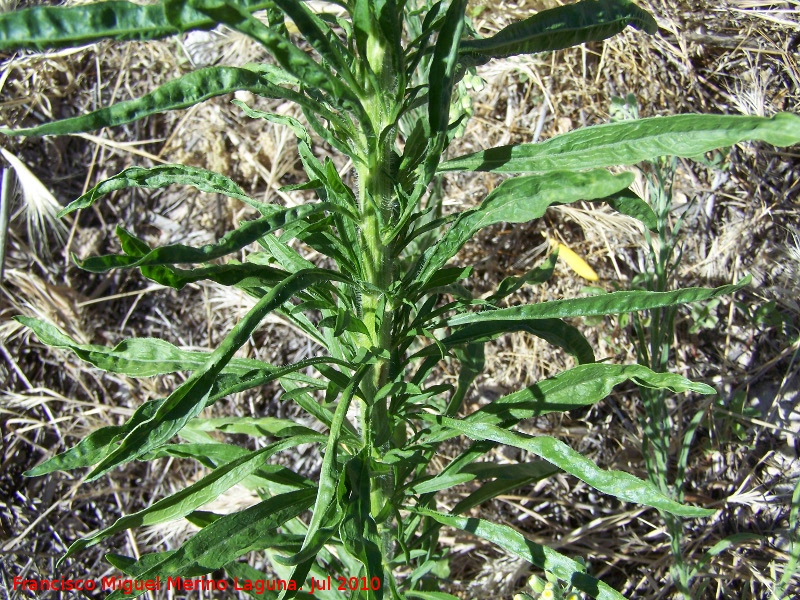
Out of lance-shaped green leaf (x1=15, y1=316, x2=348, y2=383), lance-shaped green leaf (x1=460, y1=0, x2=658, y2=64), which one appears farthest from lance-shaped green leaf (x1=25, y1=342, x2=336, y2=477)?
lance-shaped green leaf (x1=460, y1=0, x2=658, y2=64)

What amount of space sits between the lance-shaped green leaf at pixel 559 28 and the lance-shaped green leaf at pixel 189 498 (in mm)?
800

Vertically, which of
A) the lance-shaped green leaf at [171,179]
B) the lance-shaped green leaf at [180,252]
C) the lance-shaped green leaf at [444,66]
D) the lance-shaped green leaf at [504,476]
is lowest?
the lance-shaped green leaf at [504,476]

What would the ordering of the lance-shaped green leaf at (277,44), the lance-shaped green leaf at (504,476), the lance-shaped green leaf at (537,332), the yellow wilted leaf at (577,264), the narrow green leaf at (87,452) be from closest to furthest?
the lance-shaped green leaf at (277,44), the narrow green leaf at (87,452), the lance-shaped green leaf at (537,332), the lance-shaped green leaf at (504,476), the yellow wilted leaf at (577,264)

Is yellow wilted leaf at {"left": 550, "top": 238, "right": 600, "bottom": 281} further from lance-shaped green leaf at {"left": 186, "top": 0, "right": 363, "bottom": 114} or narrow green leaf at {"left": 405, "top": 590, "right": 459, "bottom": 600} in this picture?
lance-shaped green leaf at {"left": 186, "top": 0, "right": 363, "bottom": 114}

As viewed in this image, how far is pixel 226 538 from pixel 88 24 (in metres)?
0.81

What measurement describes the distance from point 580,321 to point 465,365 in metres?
0.72

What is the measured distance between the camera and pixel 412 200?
41.7 inches

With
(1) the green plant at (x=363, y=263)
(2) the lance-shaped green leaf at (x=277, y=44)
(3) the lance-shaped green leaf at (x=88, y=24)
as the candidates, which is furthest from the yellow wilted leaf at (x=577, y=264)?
(3) the lance-shaped green leaf at (x=88, y=24)

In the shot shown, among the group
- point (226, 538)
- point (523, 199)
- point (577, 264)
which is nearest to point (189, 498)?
point (226, 538)

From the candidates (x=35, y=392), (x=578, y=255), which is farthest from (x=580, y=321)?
(x=35, y=392)

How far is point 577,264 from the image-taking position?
219 cm

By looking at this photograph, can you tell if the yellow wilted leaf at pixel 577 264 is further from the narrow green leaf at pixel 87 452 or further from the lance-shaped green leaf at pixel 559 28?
the narrow green leaf at pixel 87 452

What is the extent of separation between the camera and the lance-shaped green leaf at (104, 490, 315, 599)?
1062 mm

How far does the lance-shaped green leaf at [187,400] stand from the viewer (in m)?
0.89
